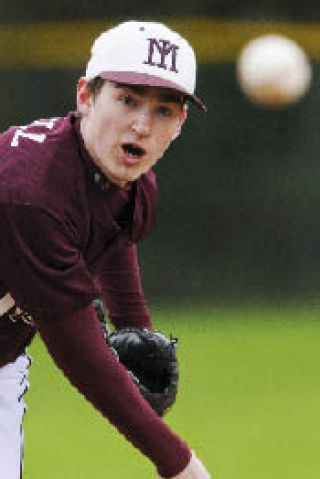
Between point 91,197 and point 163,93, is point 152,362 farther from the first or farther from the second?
point 163,93

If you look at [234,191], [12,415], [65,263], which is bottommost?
[234,191]

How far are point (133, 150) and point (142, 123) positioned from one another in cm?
11

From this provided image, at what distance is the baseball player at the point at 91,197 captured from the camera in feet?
10.7

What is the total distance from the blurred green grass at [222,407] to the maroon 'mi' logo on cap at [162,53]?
105 inches

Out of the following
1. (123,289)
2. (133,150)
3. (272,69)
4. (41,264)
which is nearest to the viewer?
(41,264)

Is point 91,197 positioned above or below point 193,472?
above

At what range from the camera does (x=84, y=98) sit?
3.46 meters

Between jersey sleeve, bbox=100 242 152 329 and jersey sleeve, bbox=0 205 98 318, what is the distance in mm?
741

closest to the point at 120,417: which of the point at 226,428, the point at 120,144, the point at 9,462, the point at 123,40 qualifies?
the point at 9,462

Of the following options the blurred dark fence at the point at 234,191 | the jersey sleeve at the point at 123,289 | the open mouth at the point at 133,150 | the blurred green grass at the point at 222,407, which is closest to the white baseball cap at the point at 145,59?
the open mouth at the point at 133,150

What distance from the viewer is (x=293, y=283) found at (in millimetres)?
9820

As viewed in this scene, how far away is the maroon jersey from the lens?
10.6ft

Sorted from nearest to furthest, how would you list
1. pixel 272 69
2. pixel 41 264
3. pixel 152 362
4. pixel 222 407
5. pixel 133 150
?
1. pixel 41 264
2. pixel 133 150
3. pixel 152 362
4. pixel 222 407
5. pixel 272 69

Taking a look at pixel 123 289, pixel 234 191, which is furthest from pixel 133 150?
pixel 234 191
